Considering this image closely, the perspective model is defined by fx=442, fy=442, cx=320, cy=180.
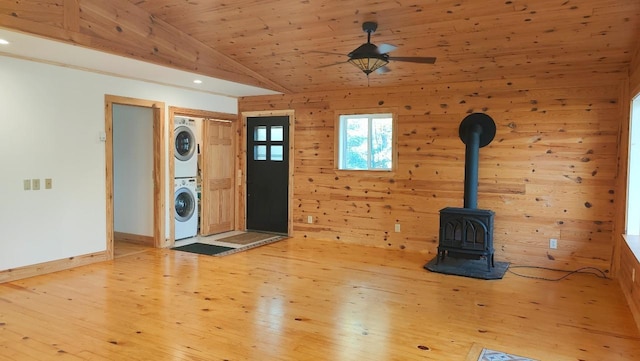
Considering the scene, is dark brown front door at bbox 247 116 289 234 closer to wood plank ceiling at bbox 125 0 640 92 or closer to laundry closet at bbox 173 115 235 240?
laundry closet at bbox 173 115 235 240

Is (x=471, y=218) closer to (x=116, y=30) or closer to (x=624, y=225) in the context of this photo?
(x=624, y=225)

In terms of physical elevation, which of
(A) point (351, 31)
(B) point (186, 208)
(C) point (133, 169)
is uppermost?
(A) point (351, 31)

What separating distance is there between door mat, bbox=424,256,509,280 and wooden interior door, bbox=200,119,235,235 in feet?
11.9

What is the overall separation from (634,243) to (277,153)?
493 centimetres

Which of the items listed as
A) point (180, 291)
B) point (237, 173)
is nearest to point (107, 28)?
point (180, 291)

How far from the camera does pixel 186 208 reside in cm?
690

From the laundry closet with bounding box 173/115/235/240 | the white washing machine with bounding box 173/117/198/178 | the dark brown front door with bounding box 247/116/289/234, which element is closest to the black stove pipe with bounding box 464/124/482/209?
the dark brown front door with bounding box 247/116/289/234

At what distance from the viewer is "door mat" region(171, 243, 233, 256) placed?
598 centimetres

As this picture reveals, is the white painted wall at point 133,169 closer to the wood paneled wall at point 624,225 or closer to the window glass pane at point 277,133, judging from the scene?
the window glass pane at point 277,133

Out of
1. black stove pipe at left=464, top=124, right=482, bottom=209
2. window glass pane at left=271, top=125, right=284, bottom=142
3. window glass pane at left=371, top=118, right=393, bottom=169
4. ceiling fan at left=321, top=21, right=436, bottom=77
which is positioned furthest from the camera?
window glass pane at left=271, top=125, right=284, bottom=142

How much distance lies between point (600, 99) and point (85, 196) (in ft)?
20.0

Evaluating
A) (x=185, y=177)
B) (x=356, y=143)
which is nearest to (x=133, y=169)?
(x=185, y=177)

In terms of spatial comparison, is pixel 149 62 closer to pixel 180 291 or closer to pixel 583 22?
pixel 180 291

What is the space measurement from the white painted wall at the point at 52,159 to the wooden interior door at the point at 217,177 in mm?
1705
